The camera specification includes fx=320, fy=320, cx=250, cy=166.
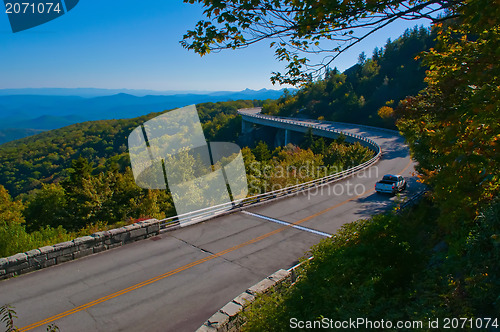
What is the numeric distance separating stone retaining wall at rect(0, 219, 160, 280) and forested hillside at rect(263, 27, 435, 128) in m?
73.1

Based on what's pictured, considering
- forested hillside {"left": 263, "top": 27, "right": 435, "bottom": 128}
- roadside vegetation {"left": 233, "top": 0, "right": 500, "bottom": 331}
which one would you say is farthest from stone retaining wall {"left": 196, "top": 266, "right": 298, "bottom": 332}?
forested hillside {"left": 263, "top": 27, "right": 435, "bottom": 128}

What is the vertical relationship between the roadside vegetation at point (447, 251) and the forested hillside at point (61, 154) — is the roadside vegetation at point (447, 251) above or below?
above

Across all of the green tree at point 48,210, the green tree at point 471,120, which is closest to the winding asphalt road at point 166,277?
the green tree at point 471,120

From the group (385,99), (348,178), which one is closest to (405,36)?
(385,99)

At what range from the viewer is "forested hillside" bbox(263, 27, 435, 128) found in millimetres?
89875

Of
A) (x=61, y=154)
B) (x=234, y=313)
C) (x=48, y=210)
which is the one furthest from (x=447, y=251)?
(x=61, y=154)

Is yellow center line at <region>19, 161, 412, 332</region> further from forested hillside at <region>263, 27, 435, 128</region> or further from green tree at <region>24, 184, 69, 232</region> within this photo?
forested hillside at <region>263, 27, 435, 128</region>

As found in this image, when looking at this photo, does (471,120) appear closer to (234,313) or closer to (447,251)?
(447,251)

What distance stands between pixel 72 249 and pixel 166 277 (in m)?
4.12

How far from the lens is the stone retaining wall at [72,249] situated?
36.9 feet

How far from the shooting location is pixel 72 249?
12.7 meters

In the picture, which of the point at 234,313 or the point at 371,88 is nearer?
the point at 234,313

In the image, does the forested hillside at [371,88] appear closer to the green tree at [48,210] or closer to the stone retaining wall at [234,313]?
the green tree at [48,210]

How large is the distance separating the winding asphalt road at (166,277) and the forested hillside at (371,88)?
6912 centimetres
